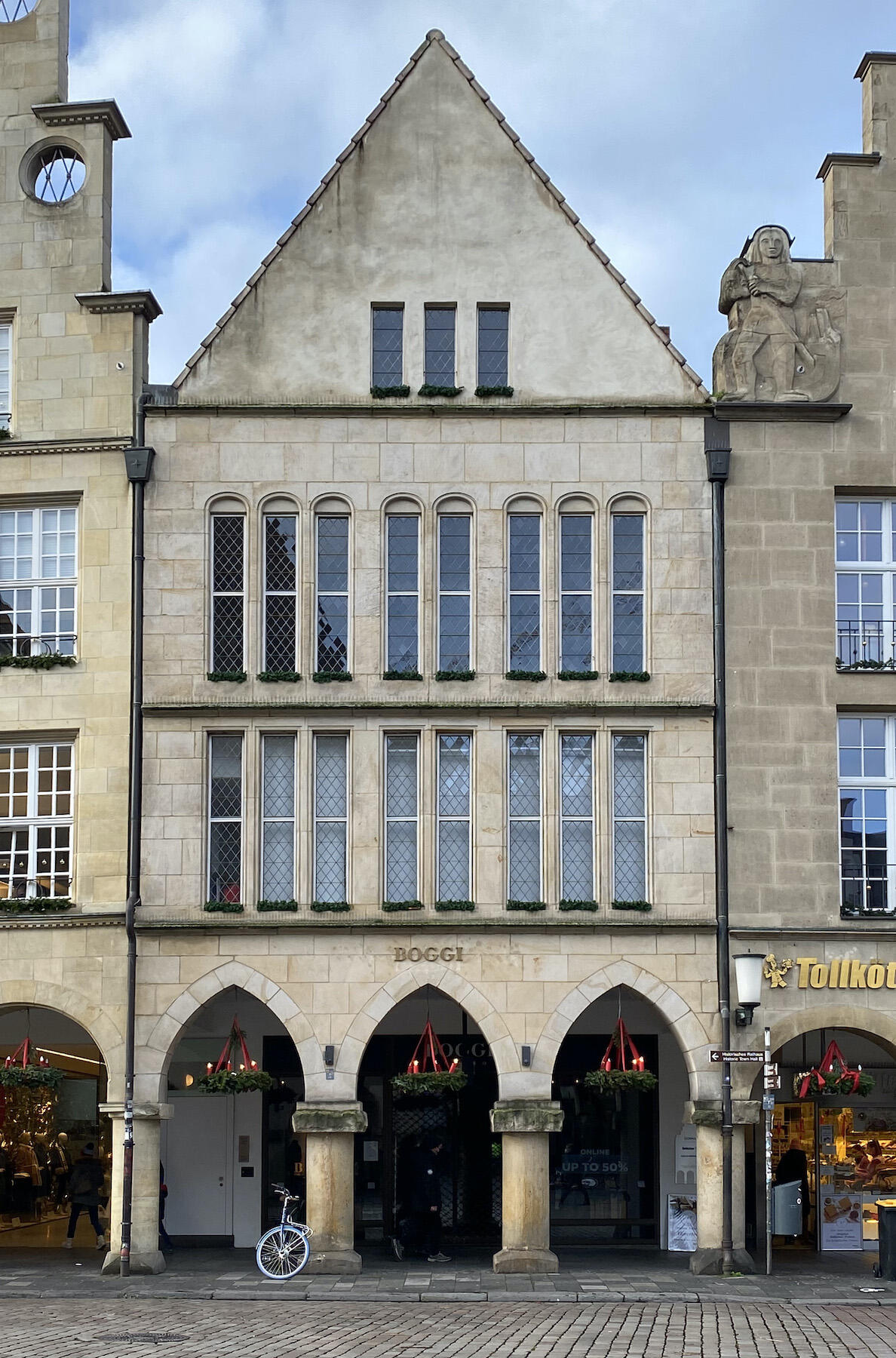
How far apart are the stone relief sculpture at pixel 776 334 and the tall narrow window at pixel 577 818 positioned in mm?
6114

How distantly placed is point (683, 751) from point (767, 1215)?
700 cm

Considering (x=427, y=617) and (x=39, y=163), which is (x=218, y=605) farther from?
(x=39, y=163)

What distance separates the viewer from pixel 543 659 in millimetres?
31234

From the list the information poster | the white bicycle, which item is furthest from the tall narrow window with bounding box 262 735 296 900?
the information poster

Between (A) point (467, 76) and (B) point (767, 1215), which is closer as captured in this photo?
(B) point (767, 1215)

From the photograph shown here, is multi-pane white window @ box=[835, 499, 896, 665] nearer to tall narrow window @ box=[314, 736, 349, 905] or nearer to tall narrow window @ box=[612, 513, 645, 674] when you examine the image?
tall narrow window @ box=[612, 513, 645, 674]

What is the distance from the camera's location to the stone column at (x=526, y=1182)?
2950cm

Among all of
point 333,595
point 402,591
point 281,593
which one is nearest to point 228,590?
point 281,593

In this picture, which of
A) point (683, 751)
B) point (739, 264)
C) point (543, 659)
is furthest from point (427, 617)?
point (739, 264)

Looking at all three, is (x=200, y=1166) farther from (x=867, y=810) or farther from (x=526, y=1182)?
(x=867, y=810)

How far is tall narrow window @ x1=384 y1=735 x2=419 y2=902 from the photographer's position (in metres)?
30.9

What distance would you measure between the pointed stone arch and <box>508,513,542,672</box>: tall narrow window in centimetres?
621

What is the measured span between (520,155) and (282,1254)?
57.3 feet

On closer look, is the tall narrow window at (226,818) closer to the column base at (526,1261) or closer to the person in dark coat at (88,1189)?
the person in dark coat at (88,1189)
